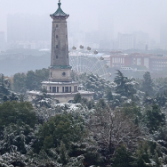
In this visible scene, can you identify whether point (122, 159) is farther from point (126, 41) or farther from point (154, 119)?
point (126, 41)

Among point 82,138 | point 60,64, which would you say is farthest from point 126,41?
point 82,138

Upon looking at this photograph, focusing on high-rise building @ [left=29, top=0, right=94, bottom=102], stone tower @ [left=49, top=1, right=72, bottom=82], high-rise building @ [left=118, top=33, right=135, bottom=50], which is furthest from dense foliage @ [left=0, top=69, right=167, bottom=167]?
high-rise building @ [left=118, top=33, right=135, bottom=50]

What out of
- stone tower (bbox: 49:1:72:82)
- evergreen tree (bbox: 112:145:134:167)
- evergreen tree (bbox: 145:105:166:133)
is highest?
stone tower (bbox: 49:1:72:82)

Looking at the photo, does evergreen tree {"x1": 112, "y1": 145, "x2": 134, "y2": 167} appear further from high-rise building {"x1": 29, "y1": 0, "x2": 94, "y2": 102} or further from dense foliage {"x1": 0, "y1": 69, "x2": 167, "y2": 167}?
high-rise building {"x1": 29, "y1": 0, "x2": 94, "y2": 102}

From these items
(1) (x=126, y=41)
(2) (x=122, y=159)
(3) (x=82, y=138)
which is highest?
(1) (x=126, y=41)

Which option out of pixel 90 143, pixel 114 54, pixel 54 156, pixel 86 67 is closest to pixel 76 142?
pixel 90 143

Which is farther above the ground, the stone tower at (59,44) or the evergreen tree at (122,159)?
the stone tower at (59,44)

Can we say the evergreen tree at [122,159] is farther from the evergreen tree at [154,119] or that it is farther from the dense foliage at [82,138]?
the evergreen tree at [154,119]

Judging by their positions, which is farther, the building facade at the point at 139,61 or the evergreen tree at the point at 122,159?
the building facade at the point at 139,61

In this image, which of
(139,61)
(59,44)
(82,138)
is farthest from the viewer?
(139,61)

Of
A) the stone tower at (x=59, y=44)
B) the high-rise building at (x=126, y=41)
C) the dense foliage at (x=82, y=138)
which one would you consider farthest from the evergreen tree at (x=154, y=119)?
the high-rise building at (x=126, y=41)

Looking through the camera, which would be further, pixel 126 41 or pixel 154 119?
pixel 126 41

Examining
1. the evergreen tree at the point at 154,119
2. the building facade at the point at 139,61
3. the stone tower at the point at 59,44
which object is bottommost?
the evergreen tree at the point at 154,119
